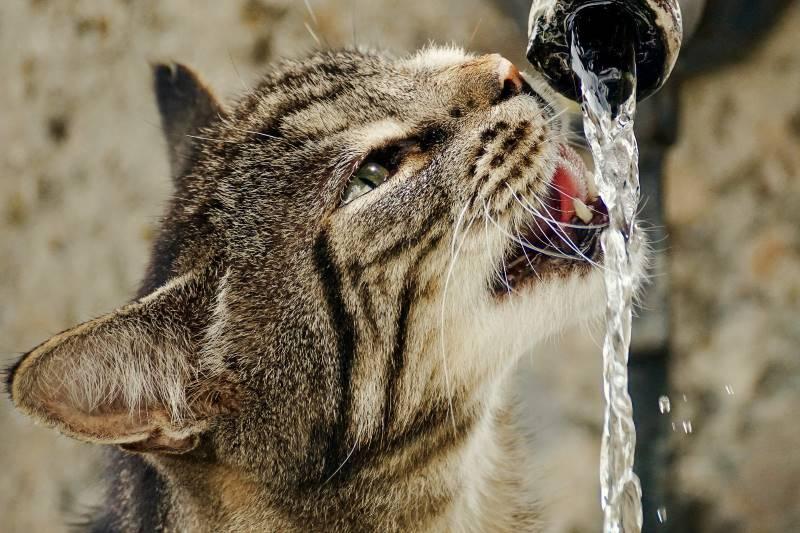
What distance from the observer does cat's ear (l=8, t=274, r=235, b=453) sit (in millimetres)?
1205

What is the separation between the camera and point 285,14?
272 cm

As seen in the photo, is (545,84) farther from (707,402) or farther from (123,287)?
(123,287)

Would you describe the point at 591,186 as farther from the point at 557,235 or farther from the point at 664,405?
the point at 664,405

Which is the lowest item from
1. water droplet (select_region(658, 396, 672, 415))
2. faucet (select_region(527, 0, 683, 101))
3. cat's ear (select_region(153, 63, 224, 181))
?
water droplet (select_region(658, 396, 672, 415))

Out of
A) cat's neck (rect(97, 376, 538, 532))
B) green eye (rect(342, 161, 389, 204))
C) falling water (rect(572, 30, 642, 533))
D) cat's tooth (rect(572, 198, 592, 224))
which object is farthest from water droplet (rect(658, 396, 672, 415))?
green eye (rect(342, 161, 389, 204))

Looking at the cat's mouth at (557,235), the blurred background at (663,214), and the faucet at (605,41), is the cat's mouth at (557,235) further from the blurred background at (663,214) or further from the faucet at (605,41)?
the blurred background at (663,214)

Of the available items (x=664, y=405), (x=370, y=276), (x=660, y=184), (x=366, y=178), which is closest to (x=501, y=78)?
(x=366, y=178)

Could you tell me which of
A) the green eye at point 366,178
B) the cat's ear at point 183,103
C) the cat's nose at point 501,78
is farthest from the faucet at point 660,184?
the cat's ear at point 183,103

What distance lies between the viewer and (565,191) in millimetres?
1551

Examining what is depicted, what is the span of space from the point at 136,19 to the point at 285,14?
49 cm

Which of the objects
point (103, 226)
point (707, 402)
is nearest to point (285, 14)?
point (103, 226)

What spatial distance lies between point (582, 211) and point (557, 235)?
0.22 feet

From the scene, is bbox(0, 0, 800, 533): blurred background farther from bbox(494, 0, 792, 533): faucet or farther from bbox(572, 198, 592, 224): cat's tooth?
bbox(572, 198, 592, 224): cat's tooth

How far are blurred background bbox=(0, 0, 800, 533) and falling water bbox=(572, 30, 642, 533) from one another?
49 cm
